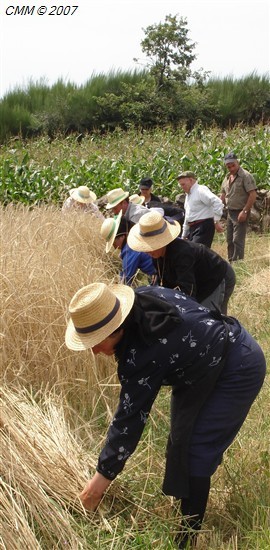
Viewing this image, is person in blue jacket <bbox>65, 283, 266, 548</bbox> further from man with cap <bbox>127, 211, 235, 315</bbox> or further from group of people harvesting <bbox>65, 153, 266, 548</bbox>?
man with cap <bbox>127, 211, 235, 315</bbox>

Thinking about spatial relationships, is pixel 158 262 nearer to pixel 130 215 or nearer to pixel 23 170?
pixel 130 215

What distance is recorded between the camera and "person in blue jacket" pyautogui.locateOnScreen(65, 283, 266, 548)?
8.50 ft

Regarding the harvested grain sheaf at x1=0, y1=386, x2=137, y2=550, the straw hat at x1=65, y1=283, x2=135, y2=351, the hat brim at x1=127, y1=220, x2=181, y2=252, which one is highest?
the straw hat at x1=65, y1=283, x2=135, y2=351

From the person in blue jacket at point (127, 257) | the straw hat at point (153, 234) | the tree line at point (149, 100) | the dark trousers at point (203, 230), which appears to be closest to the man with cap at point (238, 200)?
the dark trousers at point (203, 230)

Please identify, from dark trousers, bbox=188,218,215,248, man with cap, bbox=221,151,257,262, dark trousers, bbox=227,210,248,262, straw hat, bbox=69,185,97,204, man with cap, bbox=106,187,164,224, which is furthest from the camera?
dark trousers, bbox=227,210,248,262

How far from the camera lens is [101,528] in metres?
2.83

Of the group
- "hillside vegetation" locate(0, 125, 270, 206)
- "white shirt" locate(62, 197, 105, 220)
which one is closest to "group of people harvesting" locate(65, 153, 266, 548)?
"white shirt" locate(62, 197, 105, 220)

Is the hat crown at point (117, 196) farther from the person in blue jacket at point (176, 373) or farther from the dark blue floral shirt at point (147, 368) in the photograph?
the dark blue floral shirt at point (147, 368)

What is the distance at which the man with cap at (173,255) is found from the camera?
165 inches

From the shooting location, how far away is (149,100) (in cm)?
2177

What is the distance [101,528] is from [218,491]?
2.19 ft

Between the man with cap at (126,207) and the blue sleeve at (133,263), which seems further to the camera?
the man with cap at (126,207)

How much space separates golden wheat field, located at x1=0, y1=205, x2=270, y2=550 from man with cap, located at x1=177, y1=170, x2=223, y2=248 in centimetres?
243

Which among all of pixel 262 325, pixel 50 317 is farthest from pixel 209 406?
pixel 262 325
